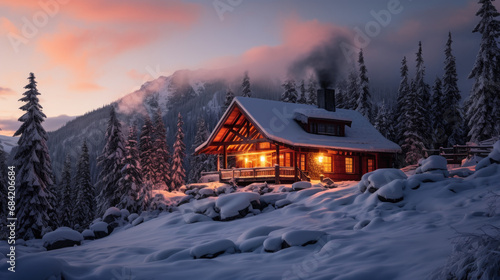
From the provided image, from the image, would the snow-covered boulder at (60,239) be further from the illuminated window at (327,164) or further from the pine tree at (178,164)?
the pine tree at (178,164)

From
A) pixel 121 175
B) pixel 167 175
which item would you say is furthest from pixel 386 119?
pixel 121 175

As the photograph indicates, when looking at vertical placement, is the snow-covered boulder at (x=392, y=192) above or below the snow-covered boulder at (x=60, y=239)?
above

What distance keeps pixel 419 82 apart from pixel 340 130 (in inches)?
865

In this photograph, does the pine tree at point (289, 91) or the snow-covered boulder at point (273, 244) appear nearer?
the snow-covered boulder at point (273, 244)

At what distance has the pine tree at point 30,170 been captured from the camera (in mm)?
26375

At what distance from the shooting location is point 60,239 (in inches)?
640

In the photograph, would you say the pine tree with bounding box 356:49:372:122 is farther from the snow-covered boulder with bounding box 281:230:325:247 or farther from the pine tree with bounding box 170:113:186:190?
the snow-covered boulder with bounding box 281:230:325:247

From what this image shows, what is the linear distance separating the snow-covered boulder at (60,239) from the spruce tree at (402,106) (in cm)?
3616

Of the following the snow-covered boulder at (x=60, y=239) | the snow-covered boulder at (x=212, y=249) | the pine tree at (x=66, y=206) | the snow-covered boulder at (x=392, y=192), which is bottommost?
the pine tree at (x=66, y=206)

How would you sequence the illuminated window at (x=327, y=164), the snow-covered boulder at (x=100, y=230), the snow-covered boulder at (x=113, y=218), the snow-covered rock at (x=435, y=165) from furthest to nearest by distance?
1. the illuminated window at (x=327, y=164)
2. the snow-covered boulder at (x=113, y=218)
3. the snow-covered boulder at (x=100, y=230)
4. the snow-covered rock at (x=435, y=165)

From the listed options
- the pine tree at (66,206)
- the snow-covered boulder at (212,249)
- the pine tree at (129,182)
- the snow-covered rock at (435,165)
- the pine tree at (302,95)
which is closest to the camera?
the snow-covered boulder at (212,249)

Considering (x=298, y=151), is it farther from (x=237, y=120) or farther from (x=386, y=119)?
(x=386, y=119)

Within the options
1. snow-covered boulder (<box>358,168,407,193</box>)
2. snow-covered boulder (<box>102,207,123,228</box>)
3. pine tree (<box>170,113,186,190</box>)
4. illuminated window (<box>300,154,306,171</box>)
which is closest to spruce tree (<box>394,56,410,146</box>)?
illuminated window (<box>300,154,306,171</box>)

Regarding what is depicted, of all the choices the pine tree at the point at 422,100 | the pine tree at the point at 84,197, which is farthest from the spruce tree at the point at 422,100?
the pine tree at the point at 84,197
